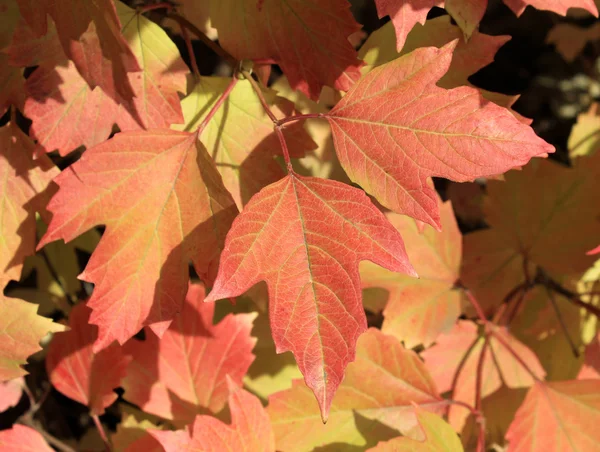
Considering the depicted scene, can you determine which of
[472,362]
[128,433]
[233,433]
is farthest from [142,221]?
[472,362]

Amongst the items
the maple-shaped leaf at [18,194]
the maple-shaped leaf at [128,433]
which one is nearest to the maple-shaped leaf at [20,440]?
the maple-shaped leaf at [128,433]

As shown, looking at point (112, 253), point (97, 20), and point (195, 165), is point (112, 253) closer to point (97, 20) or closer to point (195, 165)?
point (195, 165)

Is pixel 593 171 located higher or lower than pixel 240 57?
lower

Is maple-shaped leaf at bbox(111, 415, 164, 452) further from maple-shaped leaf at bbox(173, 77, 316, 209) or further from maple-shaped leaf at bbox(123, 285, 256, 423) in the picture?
maple-shaped leaf at bbox(173, 77, 316, 209)

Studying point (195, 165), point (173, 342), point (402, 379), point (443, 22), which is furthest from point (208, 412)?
point (443, 22)

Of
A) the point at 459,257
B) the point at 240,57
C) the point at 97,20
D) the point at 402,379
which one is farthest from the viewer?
the point at 459,257

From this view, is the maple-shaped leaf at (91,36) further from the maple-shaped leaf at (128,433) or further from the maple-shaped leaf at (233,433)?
the maple-shaped leaf at (128,433)

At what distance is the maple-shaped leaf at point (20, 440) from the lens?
2.57 feet

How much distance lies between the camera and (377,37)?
0.79 metres

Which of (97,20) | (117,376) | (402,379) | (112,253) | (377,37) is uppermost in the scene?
(97,20)

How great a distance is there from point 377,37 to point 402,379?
19.4 inches

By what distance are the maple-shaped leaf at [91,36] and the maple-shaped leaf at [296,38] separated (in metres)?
0.15

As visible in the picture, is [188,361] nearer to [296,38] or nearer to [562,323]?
[296,38]

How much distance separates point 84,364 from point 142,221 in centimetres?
37
